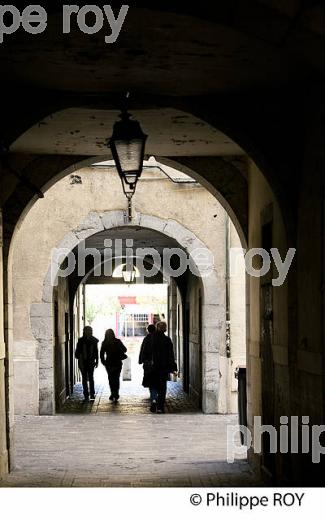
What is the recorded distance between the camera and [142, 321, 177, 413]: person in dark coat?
1606 cm

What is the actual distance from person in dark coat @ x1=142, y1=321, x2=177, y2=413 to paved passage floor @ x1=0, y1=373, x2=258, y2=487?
0.29 meters

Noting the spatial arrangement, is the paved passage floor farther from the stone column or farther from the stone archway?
the stone archway

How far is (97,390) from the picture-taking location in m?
21.5

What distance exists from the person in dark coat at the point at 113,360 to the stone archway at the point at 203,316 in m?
2.71

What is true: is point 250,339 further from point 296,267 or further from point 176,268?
point 176,268

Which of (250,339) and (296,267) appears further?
(250,339)

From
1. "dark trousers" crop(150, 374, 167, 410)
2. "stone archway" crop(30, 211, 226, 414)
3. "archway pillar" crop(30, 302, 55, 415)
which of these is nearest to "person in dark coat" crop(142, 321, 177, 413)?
"dark trousers" crop(150, 374, 167, 410)

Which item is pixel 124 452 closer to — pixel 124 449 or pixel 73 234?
pixel 124 449

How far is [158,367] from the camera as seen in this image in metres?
16.1

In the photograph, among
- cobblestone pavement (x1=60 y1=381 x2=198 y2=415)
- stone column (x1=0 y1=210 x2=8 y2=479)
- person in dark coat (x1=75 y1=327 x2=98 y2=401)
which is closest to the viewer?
stone column (x1=0 y1=210 x2=8 y2=479)

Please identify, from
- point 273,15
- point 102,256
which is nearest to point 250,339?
point 273,15

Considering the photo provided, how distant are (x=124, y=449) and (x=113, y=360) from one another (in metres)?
6.95

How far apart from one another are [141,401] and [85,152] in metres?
8.52

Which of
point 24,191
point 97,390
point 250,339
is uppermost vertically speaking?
point 24,191
